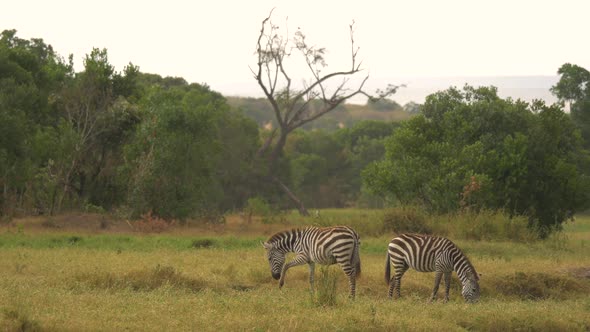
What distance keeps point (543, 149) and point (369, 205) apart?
82.1 feet

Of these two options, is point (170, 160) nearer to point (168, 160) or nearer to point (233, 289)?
point (168, 160)

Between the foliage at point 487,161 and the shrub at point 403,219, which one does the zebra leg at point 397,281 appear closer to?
the shrub at point 403,219

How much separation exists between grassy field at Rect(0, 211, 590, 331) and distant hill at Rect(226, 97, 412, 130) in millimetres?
63556

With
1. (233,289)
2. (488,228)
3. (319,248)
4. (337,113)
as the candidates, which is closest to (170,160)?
(488,228)

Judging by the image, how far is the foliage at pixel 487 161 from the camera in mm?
27141

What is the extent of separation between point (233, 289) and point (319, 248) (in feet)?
6.03

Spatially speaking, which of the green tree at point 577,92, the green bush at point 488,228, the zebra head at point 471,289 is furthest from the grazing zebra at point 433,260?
the green tree at point 577,92

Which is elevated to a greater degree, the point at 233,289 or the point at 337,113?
the point at 337,113

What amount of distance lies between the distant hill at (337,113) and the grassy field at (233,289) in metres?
63.6

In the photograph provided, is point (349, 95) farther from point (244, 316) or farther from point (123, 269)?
point (244, 316)

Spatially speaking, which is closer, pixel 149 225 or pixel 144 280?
pixel 144 280

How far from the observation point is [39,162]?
93.2ft

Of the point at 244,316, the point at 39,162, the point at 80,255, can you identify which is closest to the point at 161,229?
the point at 39,162

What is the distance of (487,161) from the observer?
27.2m
